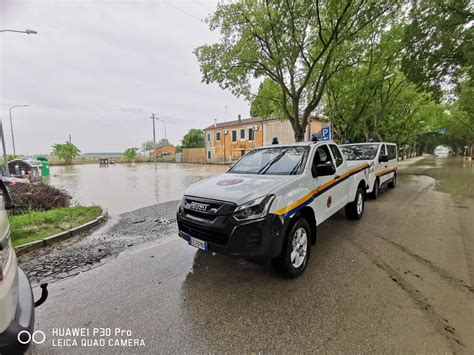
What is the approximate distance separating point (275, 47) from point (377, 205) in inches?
289

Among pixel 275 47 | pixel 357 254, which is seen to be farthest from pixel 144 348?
pixel 275 47

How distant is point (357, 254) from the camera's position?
3756 millimetres

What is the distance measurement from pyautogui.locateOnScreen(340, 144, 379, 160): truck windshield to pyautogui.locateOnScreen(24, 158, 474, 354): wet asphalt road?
12.4ft

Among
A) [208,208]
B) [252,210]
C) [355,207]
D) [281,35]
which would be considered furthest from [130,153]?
[252,210]

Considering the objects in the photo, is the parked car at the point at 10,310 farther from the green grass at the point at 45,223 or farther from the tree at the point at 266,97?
the tree at the point at 266,97

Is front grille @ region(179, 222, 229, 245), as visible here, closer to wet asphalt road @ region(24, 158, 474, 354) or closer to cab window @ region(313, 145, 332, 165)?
wet asphalt road @ region(24, 158, 474, 354)

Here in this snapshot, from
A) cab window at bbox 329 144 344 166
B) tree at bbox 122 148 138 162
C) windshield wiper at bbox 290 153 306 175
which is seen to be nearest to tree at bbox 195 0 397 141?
cab window at bbox 329 144 344 166

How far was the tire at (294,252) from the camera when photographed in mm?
2887

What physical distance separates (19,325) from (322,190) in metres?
3.71

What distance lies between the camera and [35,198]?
268 inches

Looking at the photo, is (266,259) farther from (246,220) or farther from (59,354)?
(59,354)

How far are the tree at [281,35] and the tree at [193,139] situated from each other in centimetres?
4638

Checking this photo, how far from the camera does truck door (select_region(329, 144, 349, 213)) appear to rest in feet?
14.0

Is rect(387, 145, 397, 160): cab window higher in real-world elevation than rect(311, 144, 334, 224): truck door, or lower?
higher
